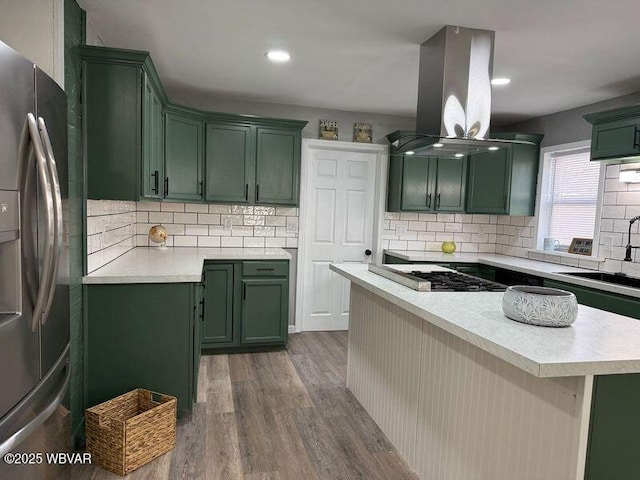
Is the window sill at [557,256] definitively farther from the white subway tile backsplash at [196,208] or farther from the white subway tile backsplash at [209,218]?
the white subway tile backsplash at [196,208]

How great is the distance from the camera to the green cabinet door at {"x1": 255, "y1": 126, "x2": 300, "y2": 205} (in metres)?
4.30

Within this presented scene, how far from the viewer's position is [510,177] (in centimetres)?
468

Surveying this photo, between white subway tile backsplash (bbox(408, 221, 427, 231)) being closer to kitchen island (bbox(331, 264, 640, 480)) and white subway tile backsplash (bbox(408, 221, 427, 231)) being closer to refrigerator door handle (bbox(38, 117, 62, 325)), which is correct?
kitchen island (bbox(331, 264, 640, 480))

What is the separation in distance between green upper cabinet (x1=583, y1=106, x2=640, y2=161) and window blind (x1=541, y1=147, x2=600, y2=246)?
2.26 ft

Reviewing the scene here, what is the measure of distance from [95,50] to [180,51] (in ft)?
2.66

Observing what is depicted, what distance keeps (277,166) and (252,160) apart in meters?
0.26

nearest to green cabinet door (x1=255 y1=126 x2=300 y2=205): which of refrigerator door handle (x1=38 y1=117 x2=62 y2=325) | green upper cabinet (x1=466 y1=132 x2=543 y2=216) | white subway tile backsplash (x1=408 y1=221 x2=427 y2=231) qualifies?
white subway tile backsplash (x1=408 y1=221 x2=427 y2=231)

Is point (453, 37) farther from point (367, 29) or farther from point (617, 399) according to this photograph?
point (617, 399)

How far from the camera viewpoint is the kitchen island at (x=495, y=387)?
1.39 metres

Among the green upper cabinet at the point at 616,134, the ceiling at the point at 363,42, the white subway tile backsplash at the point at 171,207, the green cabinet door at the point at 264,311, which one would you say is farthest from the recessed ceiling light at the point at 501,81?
the white subway tile backsplash at the point at 171,207

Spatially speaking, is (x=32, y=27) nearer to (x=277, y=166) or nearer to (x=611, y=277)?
(x=277, y=166)

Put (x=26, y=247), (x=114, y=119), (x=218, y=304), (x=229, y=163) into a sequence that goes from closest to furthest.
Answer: (x=26, y=247)
(x=114, y=119)
(x=218, y=304)
(x=229, y=163)

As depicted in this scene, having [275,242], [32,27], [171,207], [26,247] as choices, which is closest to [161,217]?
[171,207]

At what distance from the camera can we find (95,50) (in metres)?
2.43
